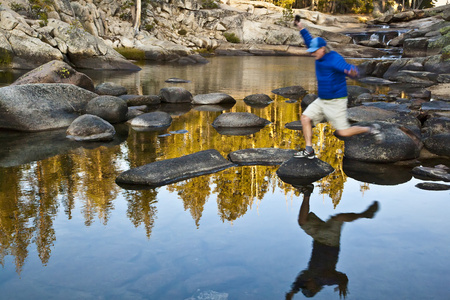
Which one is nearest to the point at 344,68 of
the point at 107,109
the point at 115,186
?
the point at 115,186

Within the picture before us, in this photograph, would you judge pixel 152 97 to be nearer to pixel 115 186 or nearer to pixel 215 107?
pixel 215 107

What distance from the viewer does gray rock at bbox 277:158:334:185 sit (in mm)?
6426

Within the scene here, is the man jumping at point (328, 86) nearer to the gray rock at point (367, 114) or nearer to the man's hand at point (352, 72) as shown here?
the man's hand at point (352, 72)

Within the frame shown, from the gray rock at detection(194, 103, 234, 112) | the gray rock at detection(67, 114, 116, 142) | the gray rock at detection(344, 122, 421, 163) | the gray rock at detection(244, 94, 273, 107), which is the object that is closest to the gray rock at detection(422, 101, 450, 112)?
the gray rock at detection(244, 94, 273, 107)

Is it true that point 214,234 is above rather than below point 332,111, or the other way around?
below

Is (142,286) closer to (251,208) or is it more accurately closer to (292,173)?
(251,208)

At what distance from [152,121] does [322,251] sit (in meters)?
6.67

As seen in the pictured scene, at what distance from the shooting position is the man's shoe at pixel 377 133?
7156 millimetres

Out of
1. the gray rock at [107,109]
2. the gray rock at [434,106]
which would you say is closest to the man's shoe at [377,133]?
the gray rock at [434,106]

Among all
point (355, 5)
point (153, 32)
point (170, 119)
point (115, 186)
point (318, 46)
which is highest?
point (355, 5)

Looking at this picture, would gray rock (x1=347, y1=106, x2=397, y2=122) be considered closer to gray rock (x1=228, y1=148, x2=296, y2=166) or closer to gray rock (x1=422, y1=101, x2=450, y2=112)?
gray rock (x1=422, y1=101, x2=450, y2=112)

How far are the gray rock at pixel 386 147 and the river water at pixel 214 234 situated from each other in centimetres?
26

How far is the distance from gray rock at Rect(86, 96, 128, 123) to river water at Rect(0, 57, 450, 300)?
110 inches

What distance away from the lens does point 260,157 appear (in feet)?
23.7
